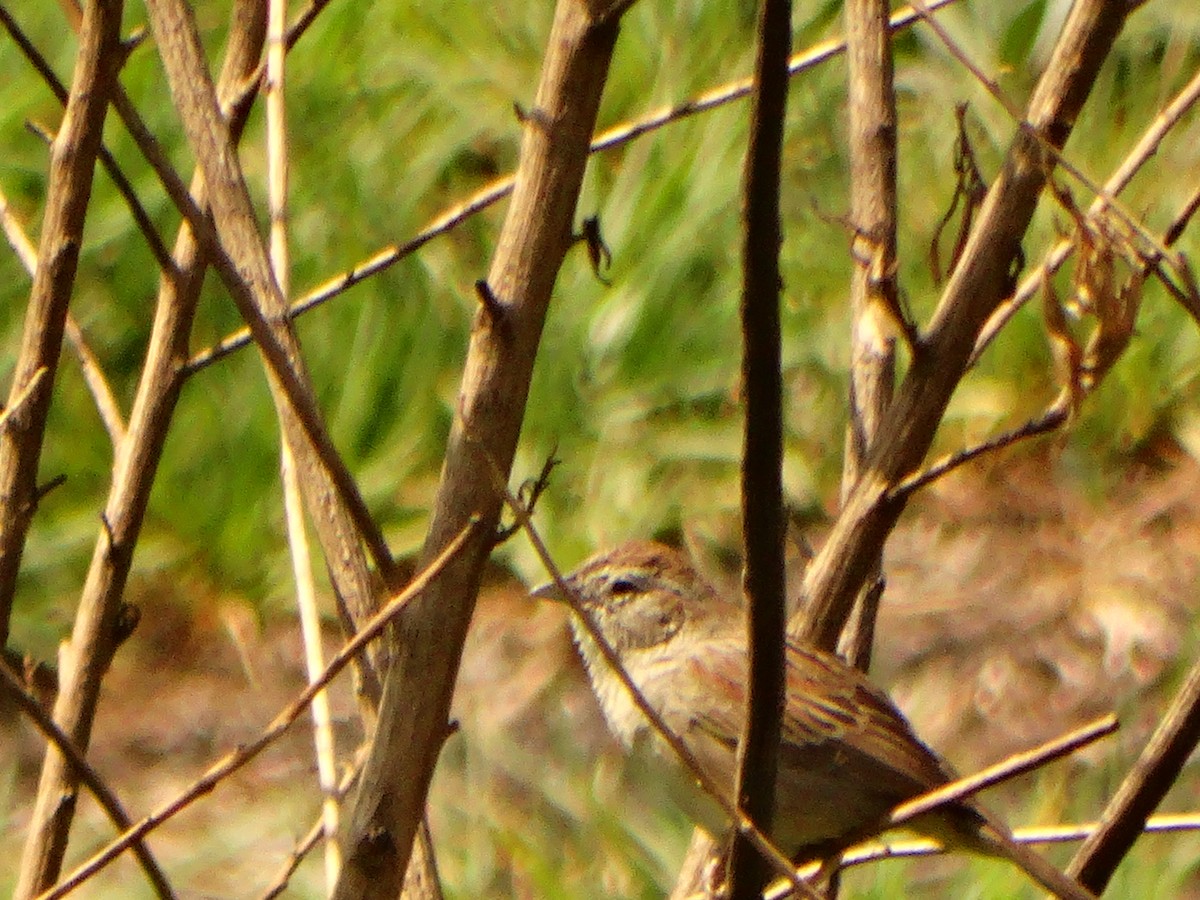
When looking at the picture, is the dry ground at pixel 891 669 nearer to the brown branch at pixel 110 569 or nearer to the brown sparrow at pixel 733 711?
the brown sparrow at pixel 733 711

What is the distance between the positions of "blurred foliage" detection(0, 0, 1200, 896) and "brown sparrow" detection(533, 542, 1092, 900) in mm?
1393

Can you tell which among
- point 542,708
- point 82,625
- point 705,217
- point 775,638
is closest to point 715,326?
point 705,217

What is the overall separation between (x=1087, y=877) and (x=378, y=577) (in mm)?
797

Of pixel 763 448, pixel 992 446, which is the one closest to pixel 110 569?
pixel 763 448

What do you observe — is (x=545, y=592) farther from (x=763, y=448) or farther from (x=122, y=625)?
(x=763, y=448)

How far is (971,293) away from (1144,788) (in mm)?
680

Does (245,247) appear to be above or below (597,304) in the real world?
below

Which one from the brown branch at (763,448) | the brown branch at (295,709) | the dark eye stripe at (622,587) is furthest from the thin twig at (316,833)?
the dark eye stripe at (622,587)

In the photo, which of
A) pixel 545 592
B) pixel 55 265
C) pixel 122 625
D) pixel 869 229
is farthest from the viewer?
pixel 545 592

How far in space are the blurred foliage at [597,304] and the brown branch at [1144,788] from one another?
11.1 ft

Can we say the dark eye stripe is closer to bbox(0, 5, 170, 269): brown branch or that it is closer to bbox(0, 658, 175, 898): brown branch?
bbox(0, 5, 170, 269): brown branch

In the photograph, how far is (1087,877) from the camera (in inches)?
71.5

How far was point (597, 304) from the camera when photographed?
5.52 metres

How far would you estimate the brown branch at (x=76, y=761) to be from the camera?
1.67m
